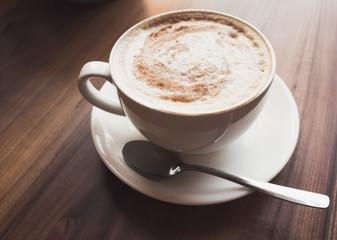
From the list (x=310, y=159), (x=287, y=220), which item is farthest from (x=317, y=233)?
(x=310, y=159)

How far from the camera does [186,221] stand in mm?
679

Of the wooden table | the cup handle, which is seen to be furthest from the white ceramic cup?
the wooden table

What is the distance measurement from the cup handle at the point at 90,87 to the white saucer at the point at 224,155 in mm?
71

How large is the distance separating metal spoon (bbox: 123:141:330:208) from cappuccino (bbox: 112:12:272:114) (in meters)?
0.16

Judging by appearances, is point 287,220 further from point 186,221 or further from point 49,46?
point 49,46

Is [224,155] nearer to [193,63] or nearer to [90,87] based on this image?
[193,63]

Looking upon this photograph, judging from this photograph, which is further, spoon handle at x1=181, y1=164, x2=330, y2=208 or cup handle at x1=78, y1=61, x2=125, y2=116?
cup handle at x1=78, y1=61, x2=125, y2=116

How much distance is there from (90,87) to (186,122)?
1.02 feet

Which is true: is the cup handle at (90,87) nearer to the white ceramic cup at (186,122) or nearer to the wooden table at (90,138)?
the white ceramic cup at (186,122)

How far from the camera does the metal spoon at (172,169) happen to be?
64cm

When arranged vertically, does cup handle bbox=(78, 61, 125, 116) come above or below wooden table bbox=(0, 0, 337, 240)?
above

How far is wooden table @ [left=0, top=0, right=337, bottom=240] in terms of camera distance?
2.23 feet

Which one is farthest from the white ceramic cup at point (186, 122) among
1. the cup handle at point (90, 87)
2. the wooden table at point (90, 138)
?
the wooden table at point (90, 138)

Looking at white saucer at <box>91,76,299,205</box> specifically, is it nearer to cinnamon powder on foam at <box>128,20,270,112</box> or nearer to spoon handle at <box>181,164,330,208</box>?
spoon handle at <box>181,164,330,208</box>
